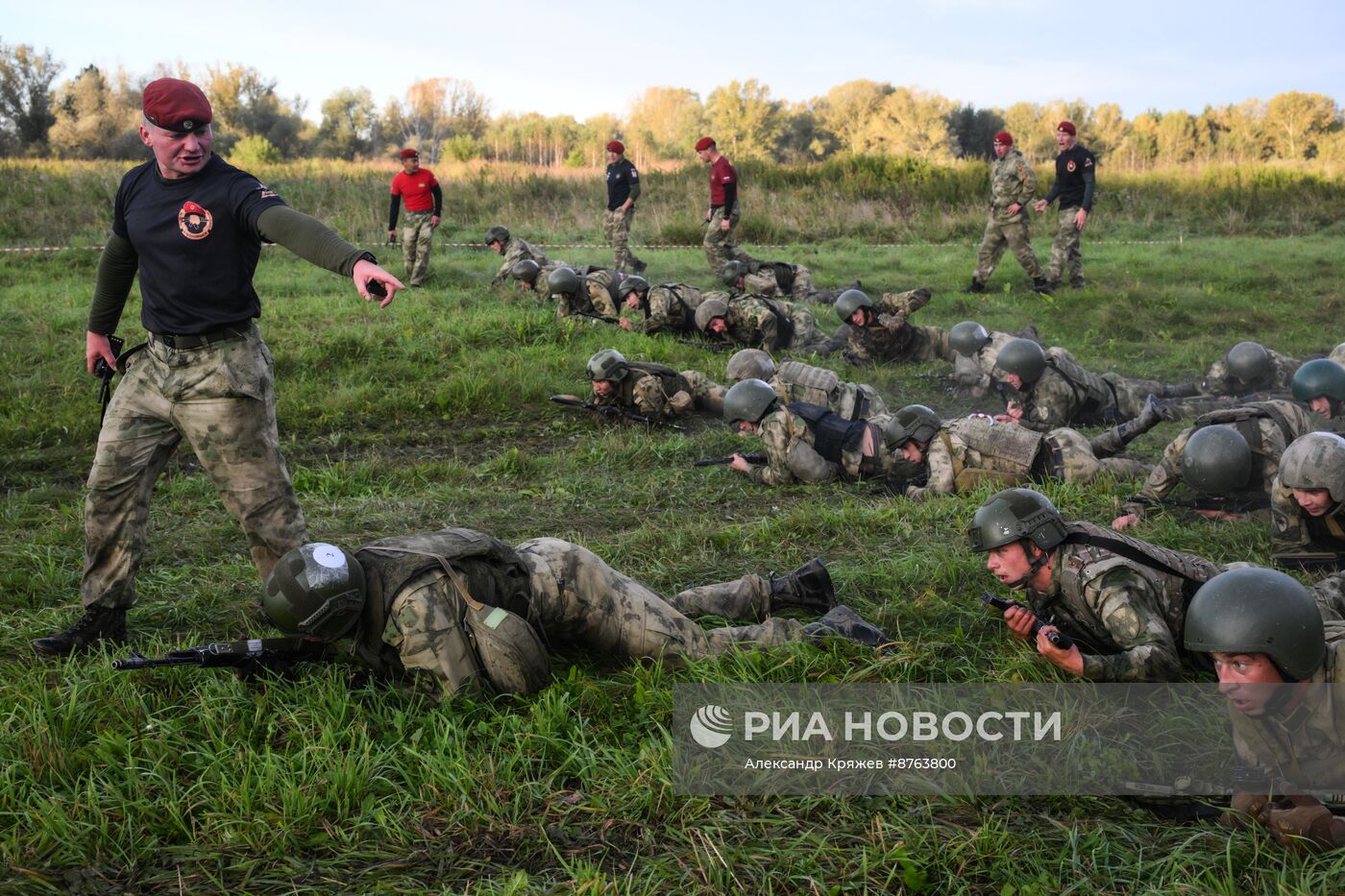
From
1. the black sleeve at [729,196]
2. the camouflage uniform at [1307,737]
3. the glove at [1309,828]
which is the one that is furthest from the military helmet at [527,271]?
the glove at [1309,828]

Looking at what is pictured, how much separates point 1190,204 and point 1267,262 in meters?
5.90

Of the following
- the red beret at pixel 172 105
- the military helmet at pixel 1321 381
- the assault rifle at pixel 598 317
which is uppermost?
the red beret at pixel 172 105

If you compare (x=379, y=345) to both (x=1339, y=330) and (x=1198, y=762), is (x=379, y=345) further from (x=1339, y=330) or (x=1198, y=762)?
(x=1339, y=330)

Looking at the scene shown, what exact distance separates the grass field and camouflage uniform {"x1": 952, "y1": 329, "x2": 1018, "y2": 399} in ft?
5.94

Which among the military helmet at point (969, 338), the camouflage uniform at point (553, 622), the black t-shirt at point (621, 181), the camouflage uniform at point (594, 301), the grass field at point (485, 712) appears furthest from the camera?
the black t-shirt at point (621, 181)

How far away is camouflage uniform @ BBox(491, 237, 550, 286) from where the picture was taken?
528 inches

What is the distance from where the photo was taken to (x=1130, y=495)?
643 cm

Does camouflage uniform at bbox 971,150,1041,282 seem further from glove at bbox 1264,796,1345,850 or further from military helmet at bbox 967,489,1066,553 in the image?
glove at bbox 1264,796,1345,850

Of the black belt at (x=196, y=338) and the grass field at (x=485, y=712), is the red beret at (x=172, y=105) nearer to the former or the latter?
the black belt at (x=196, y=338)

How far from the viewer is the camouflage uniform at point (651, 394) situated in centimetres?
874

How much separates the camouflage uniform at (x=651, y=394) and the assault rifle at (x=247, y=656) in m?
4.92

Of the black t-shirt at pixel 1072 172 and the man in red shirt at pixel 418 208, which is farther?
the man in red shirt at pixel 418 208

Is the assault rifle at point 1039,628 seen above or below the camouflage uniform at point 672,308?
below

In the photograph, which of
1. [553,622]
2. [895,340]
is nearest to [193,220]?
[553,622]
